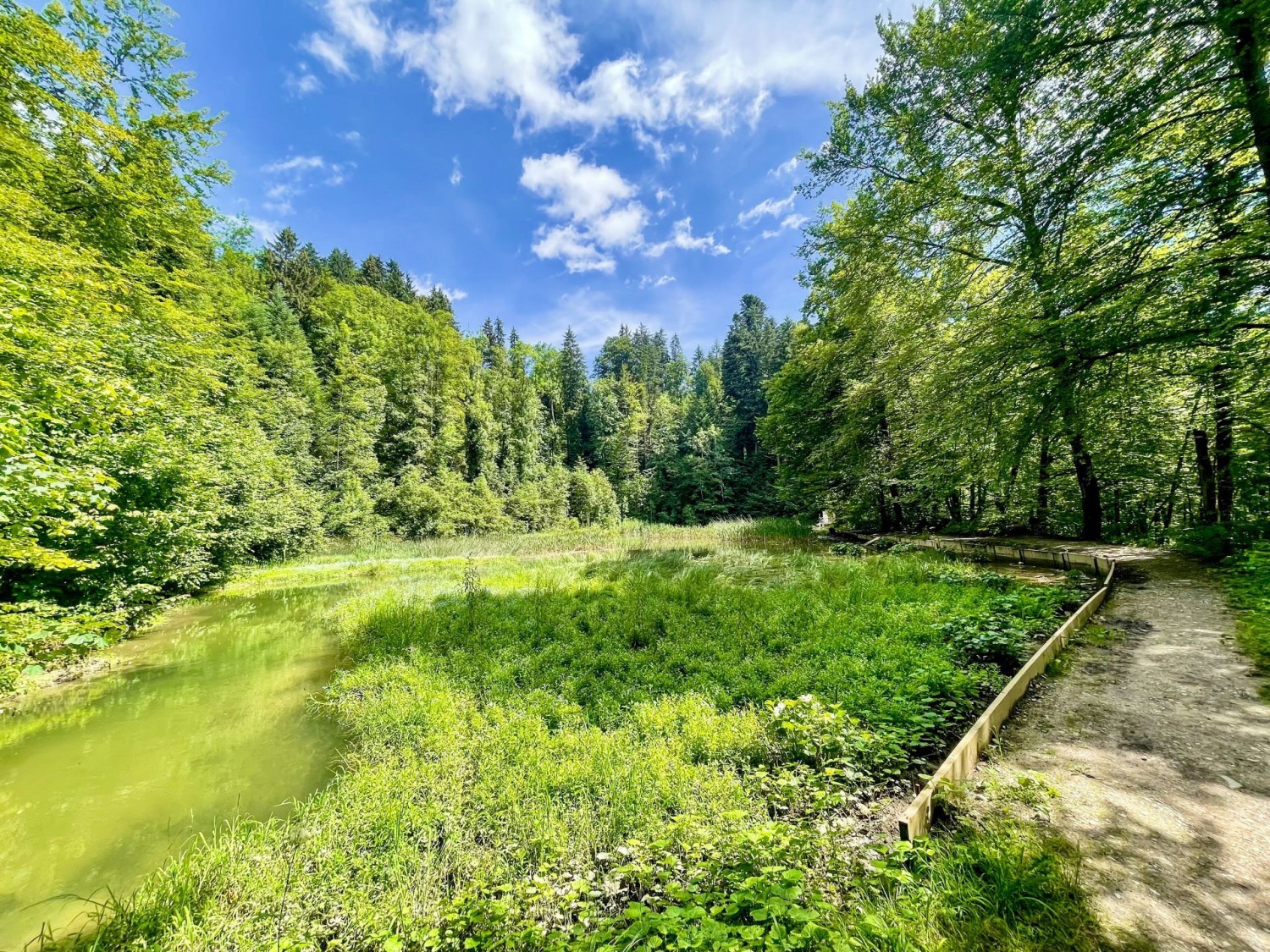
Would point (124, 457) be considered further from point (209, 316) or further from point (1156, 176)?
point (1156, 176)

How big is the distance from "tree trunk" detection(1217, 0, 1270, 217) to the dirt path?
5609mm

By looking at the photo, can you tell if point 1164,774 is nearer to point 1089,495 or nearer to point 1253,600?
point 1253,600

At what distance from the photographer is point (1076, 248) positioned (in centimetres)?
693

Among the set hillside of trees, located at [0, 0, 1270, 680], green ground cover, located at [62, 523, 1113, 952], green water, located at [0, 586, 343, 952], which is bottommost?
green water, located at [0, 586, 343, 952]

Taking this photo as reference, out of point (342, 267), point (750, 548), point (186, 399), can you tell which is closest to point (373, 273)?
point (342, 267)

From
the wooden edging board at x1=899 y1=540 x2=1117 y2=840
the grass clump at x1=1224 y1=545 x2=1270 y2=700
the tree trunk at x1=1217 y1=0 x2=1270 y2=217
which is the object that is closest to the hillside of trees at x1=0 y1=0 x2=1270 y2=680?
the tree trunk at x1=1217 y1=0 x2=1270 y2=217

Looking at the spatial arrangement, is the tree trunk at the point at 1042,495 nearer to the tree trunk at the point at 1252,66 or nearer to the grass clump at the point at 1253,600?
the grass clump at the point at 1253,600

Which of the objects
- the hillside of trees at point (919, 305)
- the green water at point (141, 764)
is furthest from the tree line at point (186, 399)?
the green water at point (141, 764)

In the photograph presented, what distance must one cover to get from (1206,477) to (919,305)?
772cm

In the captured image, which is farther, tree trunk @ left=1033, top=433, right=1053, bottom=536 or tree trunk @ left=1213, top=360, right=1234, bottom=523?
tree trunk @ left=1033, top=433, right=1053, bottom=536

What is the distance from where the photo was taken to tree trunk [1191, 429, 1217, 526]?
9930mm

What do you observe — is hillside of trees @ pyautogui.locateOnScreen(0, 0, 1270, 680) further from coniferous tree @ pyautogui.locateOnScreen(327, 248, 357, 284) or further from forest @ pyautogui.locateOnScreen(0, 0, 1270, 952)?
coniferous tree @ pyautogui.locateOnScreen(327, 248, 357, 284)

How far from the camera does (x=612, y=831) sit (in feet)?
10.9

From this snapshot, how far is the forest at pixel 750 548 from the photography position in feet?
9.00
